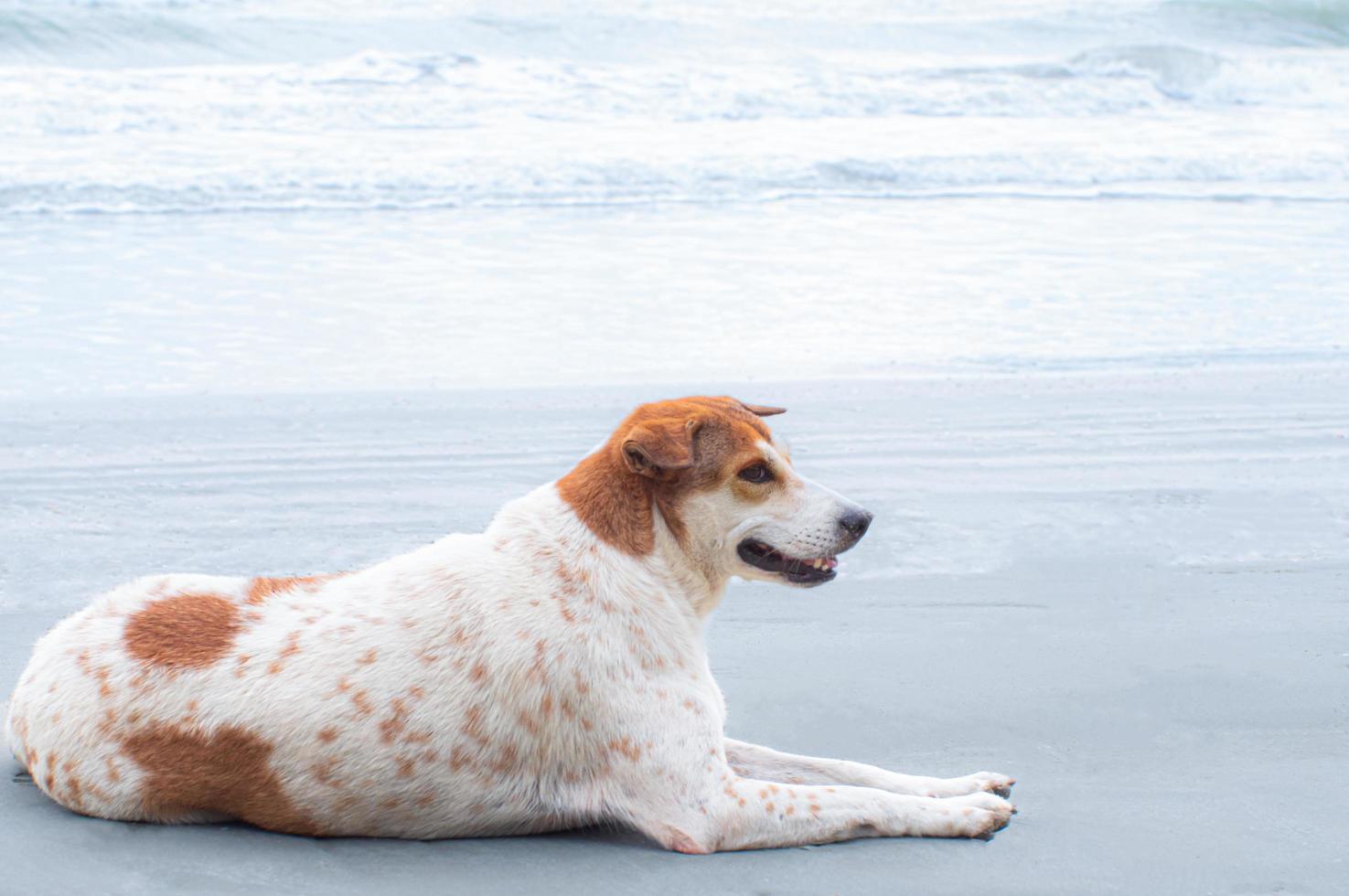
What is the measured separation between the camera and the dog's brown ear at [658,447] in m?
3.87

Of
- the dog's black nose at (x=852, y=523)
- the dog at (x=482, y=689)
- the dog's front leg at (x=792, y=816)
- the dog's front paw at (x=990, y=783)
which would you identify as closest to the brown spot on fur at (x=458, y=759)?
the dog at (x=482, y=689)

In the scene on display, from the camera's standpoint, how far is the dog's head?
13.0 feet

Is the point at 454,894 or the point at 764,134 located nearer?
the point at 454,894

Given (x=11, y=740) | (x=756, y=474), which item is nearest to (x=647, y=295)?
(x=756, y=474)

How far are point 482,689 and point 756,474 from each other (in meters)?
0.89

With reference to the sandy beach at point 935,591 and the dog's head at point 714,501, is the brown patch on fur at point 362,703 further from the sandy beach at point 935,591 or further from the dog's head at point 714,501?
the dog's head at point 714,501

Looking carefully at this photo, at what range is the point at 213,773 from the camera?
145 inches

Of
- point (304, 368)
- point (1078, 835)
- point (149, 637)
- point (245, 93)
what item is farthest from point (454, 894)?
point (245, 93)

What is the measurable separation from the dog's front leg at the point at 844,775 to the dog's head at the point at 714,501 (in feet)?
1.56

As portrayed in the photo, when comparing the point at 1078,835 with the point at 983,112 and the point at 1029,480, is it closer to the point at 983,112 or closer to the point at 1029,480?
the point at 1029,480

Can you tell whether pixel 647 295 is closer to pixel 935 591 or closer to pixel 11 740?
pixel 935 591

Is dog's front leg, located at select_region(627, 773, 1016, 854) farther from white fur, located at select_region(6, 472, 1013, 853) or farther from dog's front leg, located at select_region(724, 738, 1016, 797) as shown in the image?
dog's front leg, located at select_region(724, 738, 1016, 797)

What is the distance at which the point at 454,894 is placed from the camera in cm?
354

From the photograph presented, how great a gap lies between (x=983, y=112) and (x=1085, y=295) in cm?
1225
